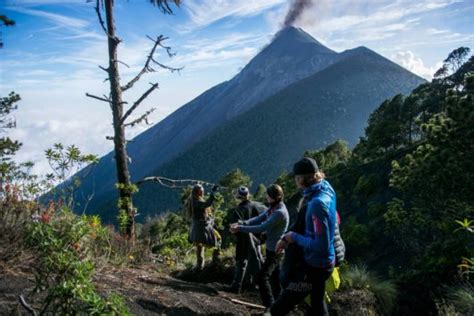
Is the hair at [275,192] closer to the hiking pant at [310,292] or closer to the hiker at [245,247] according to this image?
the hiker at [245,247]

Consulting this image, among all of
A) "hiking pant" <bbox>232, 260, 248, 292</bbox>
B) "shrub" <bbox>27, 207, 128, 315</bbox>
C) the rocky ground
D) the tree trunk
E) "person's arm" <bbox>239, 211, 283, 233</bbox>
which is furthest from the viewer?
the tree trunk

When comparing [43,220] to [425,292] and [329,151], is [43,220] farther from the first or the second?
[329,151]

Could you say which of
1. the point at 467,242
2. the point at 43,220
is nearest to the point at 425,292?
the point at 467,242

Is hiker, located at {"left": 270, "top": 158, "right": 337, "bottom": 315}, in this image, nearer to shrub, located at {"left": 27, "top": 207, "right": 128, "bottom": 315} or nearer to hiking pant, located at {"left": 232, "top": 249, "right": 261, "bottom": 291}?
shrub, located at {"left": 27, "top": 207, "right": 128, "bottom": 315}

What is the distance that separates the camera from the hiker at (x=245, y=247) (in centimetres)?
579

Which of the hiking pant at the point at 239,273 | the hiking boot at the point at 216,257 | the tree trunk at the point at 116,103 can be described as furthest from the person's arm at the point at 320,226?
the tree trunk at the point at 116,103

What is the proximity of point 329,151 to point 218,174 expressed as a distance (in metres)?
91.7

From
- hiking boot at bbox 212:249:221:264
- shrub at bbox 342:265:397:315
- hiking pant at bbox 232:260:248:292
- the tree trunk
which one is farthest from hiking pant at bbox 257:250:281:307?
the tree trunk

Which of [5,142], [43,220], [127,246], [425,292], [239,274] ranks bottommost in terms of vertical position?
[425,292]

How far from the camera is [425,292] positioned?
22.1ft

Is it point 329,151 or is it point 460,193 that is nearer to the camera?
point 460,193

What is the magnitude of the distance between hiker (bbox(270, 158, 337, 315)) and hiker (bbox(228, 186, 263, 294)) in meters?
1.92

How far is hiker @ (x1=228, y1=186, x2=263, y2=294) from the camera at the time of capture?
5789mm

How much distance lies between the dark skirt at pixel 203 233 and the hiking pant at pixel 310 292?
3.28m
